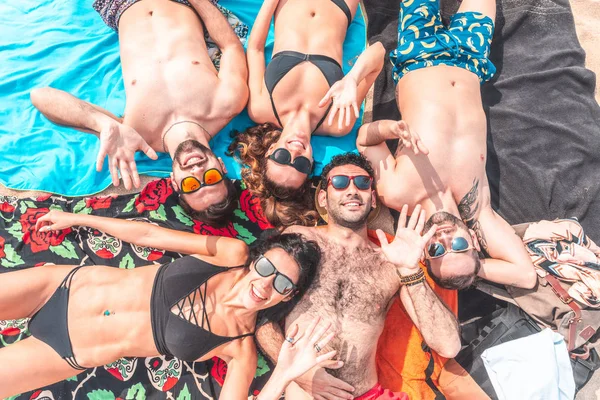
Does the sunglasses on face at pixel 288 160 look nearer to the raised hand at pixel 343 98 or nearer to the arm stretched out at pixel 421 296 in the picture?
the raised hand at pixel 343 98

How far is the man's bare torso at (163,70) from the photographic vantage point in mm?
3646

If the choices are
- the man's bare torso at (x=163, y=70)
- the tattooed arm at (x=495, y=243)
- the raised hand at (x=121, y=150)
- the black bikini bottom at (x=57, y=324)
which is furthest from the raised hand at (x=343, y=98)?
the black bikini bottom at (x=57, y=324)

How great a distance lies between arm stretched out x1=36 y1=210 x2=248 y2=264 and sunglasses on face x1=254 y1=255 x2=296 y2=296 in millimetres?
412

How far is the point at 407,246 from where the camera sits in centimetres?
335

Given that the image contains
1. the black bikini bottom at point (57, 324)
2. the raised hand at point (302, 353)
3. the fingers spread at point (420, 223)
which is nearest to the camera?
Result: the raised hand at point (302, 353)

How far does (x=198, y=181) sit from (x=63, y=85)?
2.08 meters

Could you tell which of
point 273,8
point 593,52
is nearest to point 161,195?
point 273,8

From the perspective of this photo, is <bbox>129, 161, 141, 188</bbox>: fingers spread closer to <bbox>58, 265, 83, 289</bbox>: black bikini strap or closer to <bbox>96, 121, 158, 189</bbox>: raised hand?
<bbox>96, 121, 158, 189</bbox>: raised hand

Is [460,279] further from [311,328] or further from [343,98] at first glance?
[343,98]

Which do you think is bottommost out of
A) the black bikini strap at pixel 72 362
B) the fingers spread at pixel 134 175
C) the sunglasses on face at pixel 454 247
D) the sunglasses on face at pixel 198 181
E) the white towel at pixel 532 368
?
the white towel at pixel 532 368

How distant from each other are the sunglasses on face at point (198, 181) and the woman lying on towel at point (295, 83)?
45cm

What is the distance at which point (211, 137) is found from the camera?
3.89 m

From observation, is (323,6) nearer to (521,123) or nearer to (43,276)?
(521,123)

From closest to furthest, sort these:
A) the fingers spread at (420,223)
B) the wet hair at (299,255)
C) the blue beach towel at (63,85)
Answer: the wet hair at (299,255) → the fingers spread at (420,223) → the blue beach towel at (63,85)
